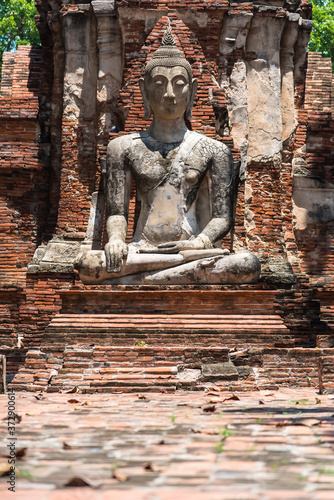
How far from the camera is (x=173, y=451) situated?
3.57m

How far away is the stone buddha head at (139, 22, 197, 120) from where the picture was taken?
9242 millimetres

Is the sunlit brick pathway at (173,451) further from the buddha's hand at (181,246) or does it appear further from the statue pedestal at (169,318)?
the buddha's hand at (181,246)

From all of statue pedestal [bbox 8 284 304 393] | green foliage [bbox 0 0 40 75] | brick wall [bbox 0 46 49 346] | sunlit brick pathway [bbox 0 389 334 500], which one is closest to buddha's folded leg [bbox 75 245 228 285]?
statue pedestal [bbox 8 284 304 393]

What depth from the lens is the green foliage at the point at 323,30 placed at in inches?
811

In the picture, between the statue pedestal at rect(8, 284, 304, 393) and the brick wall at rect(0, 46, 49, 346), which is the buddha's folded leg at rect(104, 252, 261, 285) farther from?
the brick wall at rect(0, 46, 49, 346)

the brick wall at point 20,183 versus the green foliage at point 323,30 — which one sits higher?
the green foliage at point 323,30

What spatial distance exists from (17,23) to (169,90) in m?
12.7

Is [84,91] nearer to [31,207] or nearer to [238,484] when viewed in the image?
[31,207]

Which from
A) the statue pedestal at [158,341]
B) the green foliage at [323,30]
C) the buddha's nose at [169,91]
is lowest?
the statue pedestal at [158,341]

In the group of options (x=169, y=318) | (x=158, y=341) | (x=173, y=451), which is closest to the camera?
(x=173, y=451)

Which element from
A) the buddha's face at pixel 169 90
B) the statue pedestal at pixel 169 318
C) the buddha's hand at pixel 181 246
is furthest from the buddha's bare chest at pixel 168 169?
the statue pedestal at pixel 169 318

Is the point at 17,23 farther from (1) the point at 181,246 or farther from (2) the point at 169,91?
(1) the point at 181,246

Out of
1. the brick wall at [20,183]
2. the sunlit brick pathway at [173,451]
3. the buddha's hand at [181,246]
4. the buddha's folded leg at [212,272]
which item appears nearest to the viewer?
the sunlit brick pathway at [173,451]

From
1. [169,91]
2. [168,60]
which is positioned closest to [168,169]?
[169,91]
